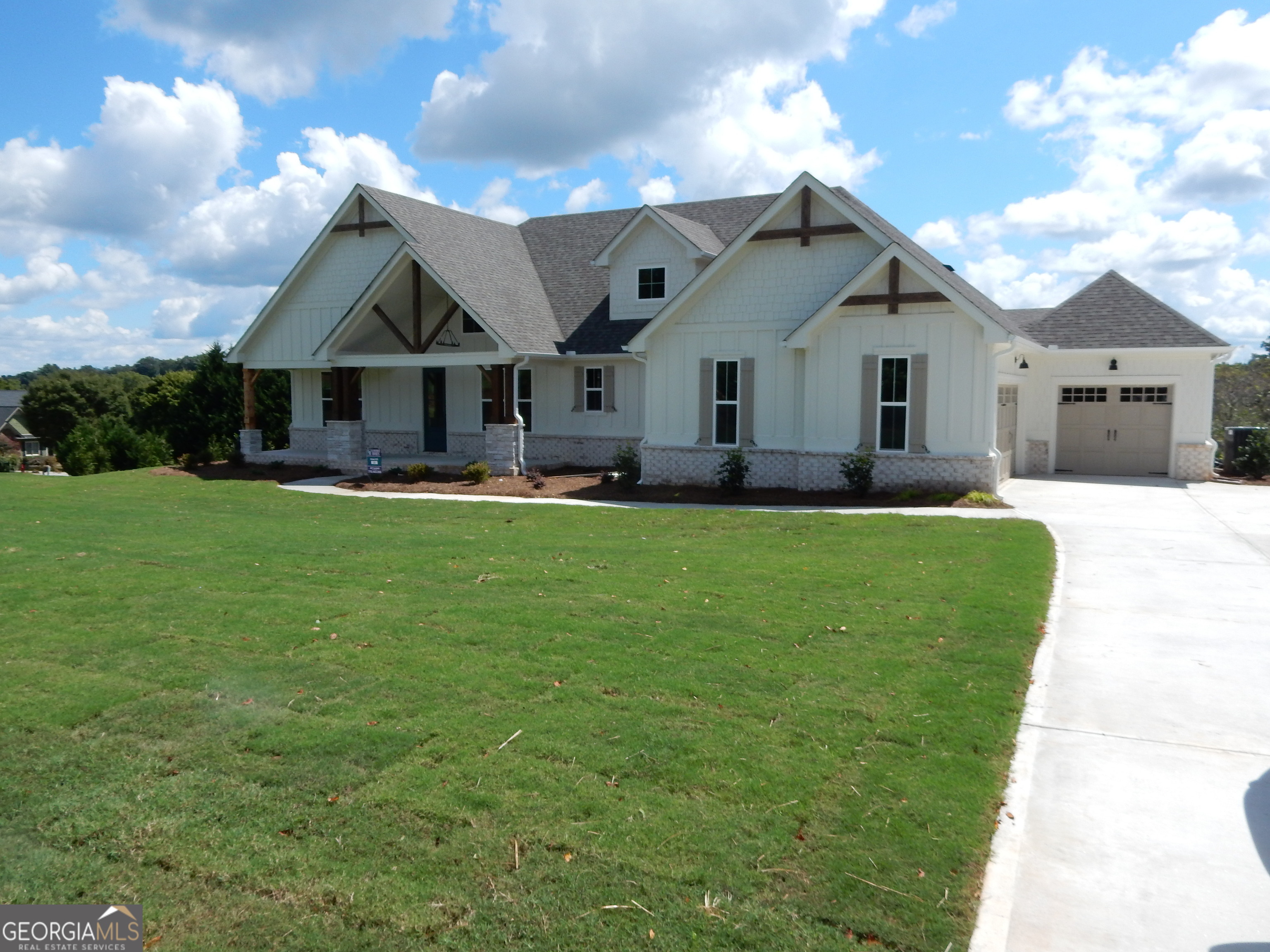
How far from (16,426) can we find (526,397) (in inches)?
2902

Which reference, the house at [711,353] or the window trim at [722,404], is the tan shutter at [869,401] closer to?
the house at [711,353]

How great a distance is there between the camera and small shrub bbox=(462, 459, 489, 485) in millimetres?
21969

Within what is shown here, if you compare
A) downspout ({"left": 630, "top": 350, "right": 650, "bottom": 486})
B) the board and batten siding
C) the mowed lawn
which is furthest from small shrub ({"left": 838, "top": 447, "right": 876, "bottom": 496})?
the board and batten siding

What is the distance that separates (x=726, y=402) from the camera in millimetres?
20672

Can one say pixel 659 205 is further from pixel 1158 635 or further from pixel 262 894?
pixel 262 894

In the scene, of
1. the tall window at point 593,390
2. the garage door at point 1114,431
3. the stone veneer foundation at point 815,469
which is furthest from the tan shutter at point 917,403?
the tall window at point 593,390

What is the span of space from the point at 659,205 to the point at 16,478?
18.5m

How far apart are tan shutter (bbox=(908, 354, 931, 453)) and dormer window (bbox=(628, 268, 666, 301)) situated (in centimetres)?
851

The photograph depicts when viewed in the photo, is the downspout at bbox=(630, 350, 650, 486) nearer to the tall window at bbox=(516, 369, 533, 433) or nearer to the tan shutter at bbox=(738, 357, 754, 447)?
the tan shutter at bbox=(738, 357, 754, 447)

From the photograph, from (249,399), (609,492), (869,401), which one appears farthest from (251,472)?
(869,401)

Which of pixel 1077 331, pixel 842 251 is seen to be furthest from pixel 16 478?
pixel 1077 331

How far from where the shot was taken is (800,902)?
399 cm

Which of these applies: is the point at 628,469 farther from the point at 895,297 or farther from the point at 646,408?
the point at 895,297

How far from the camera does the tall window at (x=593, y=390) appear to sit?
25.4 m
